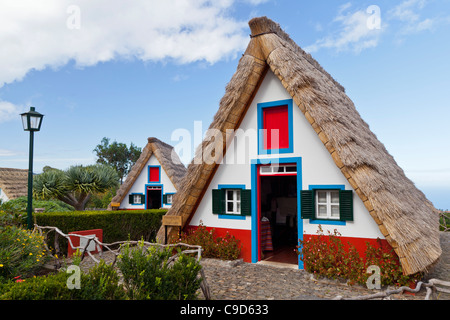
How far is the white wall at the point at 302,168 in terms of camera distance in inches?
299

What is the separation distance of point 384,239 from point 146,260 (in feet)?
17.2

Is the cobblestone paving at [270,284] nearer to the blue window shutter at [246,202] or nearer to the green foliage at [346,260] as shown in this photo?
the green foliage at [346,260]

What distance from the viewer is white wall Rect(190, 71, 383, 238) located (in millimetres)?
7584

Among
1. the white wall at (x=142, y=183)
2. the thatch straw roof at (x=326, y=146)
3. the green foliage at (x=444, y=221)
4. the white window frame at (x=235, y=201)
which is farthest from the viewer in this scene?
the white wall at (x=142, y=183)

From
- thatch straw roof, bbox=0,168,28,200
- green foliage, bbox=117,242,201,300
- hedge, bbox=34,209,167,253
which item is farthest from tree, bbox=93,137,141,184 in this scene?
green foliage, bbox=117,242,201,300

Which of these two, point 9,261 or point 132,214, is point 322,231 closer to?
point 9,261

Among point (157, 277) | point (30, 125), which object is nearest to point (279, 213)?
point (157, 277)

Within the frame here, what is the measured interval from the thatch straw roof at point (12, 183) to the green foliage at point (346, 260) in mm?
21680

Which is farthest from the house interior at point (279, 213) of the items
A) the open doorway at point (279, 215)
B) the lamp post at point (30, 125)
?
the lamp post at point (30, 125)

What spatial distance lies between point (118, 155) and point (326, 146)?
1686 inches

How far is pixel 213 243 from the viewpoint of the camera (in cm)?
929

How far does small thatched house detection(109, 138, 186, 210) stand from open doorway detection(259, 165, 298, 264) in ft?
22.7
